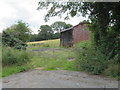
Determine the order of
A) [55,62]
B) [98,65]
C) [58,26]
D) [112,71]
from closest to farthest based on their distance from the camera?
[112,71]
[98,65]
[55,62]
[58,26]

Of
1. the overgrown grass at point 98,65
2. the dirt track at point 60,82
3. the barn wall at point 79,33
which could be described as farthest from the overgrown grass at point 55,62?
the barn wall at point 79,33

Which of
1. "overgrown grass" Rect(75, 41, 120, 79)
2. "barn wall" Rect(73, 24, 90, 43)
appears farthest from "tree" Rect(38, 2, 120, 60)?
"barn wall" Rect(73, 24, 90, 43)

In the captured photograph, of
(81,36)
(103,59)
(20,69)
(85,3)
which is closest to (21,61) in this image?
(20,69)

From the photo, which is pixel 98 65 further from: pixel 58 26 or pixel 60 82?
pixel 58 26

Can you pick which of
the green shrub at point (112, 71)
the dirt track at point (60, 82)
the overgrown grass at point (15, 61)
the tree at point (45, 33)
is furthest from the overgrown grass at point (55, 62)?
the tree at point (45, 33)

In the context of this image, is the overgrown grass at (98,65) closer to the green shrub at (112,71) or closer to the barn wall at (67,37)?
the green shrub at (112,71)

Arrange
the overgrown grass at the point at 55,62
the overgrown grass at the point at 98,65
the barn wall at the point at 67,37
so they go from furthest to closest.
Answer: the barn wall at the point at 67,37, the overgrown grass at the point at 55,62, the overgrown grass at the point at 98,65

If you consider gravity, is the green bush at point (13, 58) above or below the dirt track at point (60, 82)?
above

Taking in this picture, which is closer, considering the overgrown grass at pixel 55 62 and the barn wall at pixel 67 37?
the overgrown grass at pixel 55 62

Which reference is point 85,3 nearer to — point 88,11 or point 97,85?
point 88,11

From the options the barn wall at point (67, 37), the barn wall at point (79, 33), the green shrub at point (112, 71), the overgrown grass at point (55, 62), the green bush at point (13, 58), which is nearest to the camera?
the green shrub at point (112, 71)

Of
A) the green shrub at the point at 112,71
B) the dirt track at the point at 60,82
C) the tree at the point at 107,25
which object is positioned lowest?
the dirt track at the point at 60,82

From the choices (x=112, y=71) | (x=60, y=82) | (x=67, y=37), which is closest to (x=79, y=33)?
(x=67, y=37)

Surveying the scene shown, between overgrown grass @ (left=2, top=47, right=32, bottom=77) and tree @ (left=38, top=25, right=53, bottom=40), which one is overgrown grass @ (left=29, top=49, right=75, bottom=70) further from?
tree @ (left=38, top=25, right=53, bottom=40)
